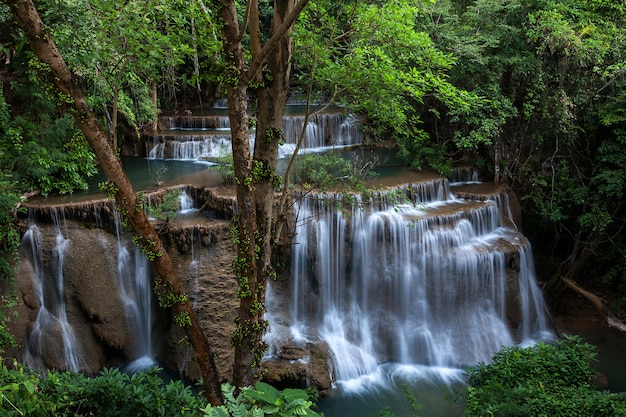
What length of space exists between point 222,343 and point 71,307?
2.94 metres

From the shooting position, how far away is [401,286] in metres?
9.67

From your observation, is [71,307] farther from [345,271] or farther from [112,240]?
[345,271]

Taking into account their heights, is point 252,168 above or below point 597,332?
above

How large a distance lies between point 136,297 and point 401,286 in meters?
5.34

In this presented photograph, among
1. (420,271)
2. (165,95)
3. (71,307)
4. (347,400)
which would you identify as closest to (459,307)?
(420,271)

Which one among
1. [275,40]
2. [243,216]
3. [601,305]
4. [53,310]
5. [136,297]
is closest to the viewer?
[275,40]

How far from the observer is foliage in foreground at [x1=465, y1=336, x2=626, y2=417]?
459 cm

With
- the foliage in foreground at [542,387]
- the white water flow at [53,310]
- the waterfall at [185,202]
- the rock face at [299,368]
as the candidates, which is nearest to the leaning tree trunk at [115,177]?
the foliage in foreground at [542,387]

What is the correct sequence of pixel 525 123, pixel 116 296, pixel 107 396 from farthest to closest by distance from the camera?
pixel 525 123
pixel 116 296
pixel 107 396

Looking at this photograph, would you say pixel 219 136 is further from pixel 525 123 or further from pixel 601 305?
pixel 601 305

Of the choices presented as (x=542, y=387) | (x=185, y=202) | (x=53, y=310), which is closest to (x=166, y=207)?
(x=185, y=202)

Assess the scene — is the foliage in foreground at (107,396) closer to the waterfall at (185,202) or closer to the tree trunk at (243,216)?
the tree trunk at (243,216)

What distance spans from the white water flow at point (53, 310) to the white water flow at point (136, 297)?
94 centimetres

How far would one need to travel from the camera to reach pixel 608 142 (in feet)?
33.4
